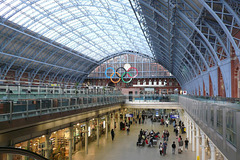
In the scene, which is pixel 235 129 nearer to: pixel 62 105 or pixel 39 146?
pixel 62 105

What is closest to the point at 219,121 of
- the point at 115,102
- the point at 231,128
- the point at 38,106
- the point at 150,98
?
the point at 231,128

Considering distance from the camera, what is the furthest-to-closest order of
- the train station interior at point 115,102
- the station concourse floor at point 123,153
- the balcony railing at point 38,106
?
the station concourse floor at point 123,153, the balcony railing at point 38,106, the train station interior at point 115,102

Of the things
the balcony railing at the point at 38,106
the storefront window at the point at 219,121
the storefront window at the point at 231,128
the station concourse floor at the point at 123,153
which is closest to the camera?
the storefront window at the point at 231,128

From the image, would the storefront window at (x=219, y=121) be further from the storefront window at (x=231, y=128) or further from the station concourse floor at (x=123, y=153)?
the station concourse floor at (x=123, y=153)

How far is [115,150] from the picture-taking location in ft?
85.4

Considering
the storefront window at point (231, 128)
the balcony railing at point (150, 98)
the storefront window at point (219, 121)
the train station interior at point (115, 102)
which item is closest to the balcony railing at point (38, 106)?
the train station interior at point (115, 102)

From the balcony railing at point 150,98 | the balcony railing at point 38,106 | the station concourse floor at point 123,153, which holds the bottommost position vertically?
the station concourse floor at point 123,153

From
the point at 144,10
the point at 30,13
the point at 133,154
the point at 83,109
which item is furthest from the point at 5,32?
the point at 133,154

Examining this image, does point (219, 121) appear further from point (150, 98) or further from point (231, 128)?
point (150, 98)

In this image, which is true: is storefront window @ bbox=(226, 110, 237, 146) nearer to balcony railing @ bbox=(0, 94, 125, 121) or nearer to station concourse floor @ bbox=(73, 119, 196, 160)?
balcony railing @ bbox=(0, 94, 125, 121)

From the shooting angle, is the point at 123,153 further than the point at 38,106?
Yes

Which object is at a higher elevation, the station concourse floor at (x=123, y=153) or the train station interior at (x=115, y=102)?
the train station interior at (x=115, y=102)

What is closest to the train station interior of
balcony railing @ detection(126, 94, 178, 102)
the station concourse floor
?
the station concourse floor

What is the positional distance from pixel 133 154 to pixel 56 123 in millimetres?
11450
